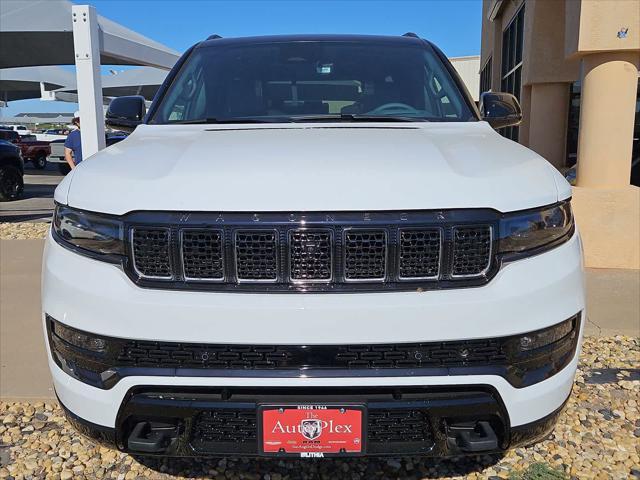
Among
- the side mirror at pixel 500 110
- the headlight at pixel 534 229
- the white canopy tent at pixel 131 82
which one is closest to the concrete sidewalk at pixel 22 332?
the headlight at pixel 534 229

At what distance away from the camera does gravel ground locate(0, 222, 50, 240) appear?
28.3 feet

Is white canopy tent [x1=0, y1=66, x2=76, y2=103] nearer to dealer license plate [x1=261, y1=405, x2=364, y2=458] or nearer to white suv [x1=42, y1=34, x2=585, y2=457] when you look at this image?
white suv [x1=42, y1=34, x2=585, y2=457]

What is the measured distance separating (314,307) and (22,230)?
338 inches

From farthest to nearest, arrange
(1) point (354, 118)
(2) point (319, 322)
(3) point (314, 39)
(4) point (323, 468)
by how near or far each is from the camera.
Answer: (3) point (314, 39) → (1) point (354, 118) → (4) point (323, 468) → (2) point (319, 322)

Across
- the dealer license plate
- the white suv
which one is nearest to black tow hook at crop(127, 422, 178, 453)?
the white suv

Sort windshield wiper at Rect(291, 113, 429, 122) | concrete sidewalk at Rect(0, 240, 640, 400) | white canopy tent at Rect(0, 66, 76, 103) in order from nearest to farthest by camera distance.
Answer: windshield wiper at Rect(291, 113, 429, 122), concrete sidewalk at Rect(0, 240, 640, 400), white canopy tent at Rect(0, 66, 76, 103)

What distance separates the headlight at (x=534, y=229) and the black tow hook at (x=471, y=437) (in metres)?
0.60

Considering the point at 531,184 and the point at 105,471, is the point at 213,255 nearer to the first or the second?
the point at 531,184

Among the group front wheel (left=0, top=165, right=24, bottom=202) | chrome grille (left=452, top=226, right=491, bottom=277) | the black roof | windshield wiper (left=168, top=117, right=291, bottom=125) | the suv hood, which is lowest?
front wheel (left=0, top=165, right=24, bottom=202)

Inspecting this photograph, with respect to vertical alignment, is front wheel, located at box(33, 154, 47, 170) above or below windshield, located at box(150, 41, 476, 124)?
below

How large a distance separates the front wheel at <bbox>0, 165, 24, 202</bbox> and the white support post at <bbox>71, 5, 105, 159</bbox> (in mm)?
7751

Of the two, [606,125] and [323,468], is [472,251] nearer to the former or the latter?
[323,468]

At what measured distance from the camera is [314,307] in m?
1.90

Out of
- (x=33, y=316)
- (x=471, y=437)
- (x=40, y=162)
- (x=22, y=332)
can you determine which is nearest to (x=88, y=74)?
(x=33, y=316)
